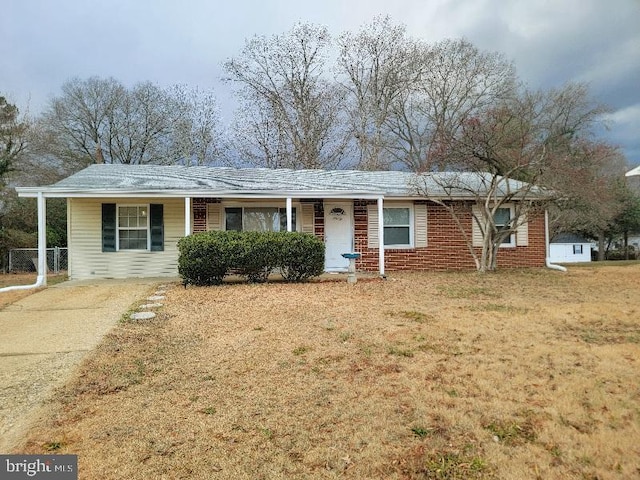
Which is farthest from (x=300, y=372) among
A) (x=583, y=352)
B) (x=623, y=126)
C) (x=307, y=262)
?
(x=623, y=126)

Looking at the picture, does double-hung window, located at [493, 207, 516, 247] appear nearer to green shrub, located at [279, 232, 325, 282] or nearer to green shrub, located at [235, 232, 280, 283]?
green shrub, located at [279, 232, 325, 282]

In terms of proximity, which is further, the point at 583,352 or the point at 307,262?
the point at 307,262

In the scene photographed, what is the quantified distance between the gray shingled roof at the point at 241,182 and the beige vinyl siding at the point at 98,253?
2.56ft

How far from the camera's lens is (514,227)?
11.9 metres

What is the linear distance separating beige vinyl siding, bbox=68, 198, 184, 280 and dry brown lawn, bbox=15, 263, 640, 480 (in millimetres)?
6336

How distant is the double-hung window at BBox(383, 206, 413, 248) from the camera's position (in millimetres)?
13289

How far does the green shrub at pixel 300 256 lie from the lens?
977 centimetres

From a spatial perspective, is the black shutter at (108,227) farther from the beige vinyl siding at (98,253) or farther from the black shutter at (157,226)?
the black shutter at (157,226)

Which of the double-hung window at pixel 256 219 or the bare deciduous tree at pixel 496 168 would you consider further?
the double-hung window at pixel 256 219

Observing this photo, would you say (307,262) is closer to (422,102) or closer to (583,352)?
(583,352)

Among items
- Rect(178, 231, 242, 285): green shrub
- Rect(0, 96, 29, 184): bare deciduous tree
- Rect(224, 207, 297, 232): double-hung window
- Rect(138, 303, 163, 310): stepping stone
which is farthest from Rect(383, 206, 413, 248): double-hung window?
Rect(0, 96, 29, 184): bare deciduous tree

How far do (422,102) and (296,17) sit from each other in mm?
9210

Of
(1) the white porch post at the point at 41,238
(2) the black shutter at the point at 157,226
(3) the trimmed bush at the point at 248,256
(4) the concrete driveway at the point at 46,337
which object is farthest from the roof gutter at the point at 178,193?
(4) the concrete driveway at the point at 46,337

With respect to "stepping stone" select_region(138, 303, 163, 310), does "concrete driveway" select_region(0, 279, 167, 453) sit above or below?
below
